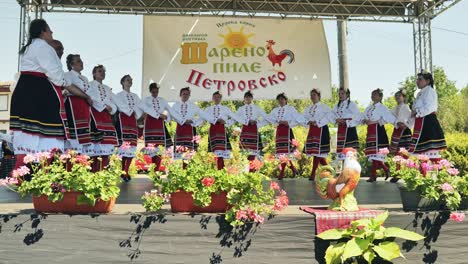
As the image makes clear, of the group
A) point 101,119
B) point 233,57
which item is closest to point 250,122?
point 233,57

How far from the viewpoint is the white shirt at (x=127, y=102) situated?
608cm

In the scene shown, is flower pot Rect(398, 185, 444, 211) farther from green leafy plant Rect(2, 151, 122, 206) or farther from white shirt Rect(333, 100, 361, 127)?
white shirt Rect(333, 100, 361, 127)

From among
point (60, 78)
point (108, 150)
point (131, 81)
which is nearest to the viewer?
point (60, 78)

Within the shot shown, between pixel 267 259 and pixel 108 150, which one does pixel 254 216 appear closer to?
pixel 267 259

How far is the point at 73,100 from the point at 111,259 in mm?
2182

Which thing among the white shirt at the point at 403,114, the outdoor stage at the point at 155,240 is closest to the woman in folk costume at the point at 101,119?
the outdoor stage at the point at 155,240

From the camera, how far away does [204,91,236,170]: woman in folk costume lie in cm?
684

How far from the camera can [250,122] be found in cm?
718

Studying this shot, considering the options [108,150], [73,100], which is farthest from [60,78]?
[108,150]

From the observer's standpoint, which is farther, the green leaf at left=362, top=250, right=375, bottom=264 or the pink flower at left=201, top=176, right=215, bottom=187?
the pink flower at left=201, top=176, right=215, bottom=187

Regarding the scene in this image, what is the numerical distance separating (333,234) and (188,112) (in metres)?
4.12

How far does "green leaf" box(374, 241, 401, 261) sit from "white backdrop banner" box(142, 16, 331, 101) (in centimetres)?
528

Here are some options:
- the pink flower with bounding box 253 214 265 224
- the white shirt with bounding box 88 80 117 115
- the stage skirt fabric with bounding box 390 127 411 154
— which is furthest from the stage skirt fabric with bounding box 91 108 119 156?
the stage skirt fabric with bounding box 390 127 411 154

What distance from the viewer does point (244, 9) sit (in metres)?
7.52
